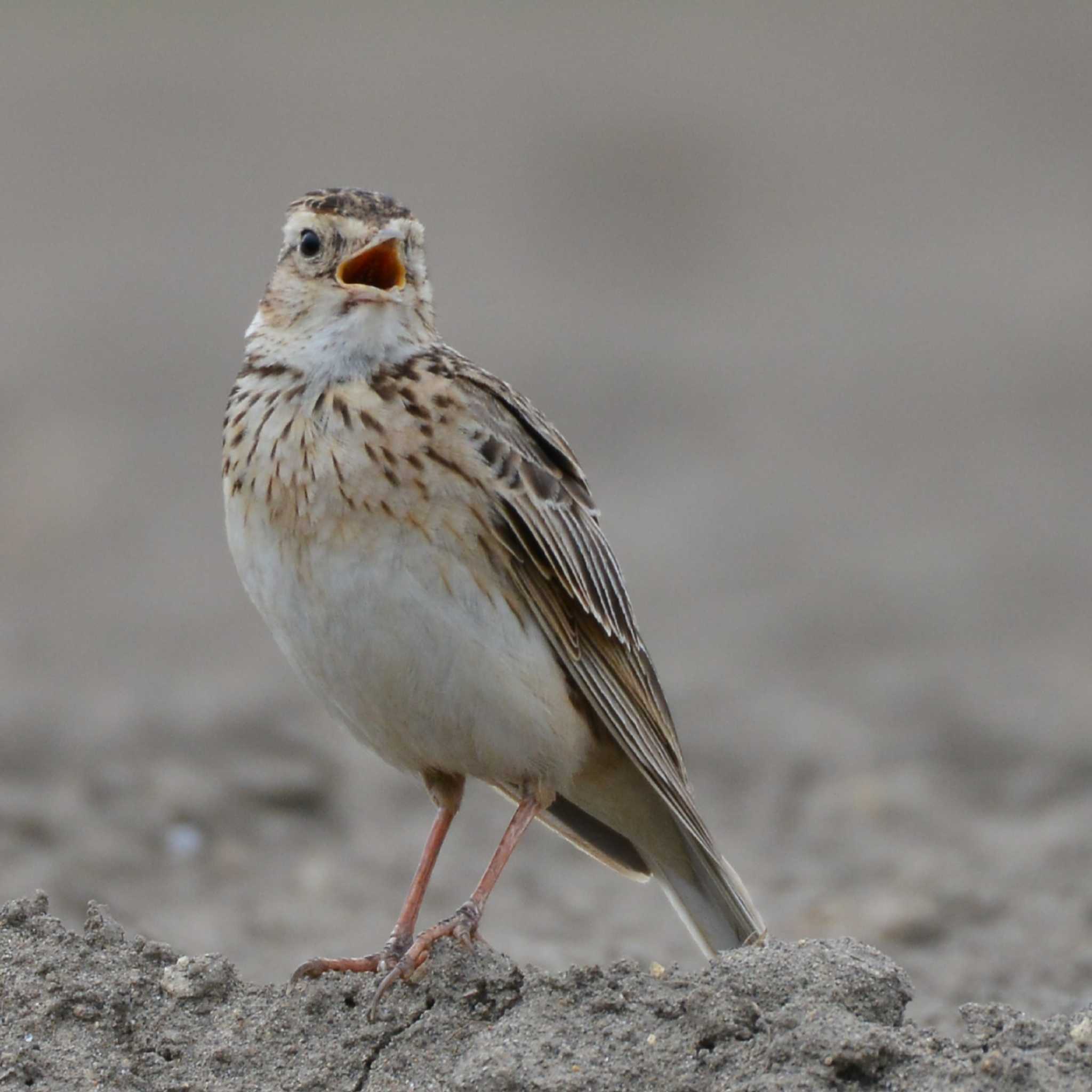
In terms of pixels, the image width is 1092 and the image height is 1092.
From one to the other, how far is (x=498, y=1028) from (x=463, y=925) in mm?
516

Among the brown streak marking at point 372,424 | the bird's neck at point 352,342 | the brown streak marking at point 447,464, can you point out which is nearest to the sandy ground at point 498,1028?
the brown streak marking at point 447,464

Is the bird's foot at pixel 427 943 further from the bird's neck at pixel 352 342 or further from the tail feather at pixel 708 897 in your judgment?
the bird's neck at pixel 352 342

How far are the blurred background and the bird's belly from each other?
2.13 metres

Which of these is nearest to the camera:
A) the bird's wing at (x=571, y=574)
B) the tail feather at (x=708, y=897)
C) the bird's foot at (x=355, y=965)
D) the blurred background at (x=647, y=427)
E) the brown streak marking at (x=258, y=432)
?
the bird's foot at (x=355, y=965)

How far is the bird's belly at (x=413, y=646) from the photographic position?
589cm

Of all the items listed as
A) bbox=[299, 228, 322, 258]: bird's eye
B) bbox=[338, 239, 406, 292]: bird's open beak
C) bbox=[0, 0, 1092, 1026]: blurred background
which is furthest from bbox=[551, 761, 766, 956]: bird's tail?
bbox=[299, 228, 322, 258]: bird's eye

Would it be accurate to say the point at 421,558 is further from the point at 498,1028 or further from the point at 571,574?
the point at 498,1028

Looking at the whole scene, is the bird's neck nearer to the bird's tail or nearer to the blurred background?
the bird's tail

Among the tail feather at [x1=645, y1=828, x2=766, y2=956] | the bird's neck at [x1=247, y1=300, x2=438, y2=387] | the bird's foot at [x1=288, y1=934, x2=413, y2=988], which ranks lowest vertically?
the bird's foot at [x1=288, y1=934, x2=413, y2=988]

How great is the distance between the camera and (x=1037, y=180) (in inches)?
950

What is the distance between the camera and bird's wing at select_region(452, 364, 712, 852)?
20.2 ft

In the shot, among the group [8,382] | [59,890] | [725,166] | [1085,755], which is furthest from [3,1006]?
[725,166]

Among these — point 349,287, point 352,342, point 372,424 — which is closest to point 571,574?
point 372,424

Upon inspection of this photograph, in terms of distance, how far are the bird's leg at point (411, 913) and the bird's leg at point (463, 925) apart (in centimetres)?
6
